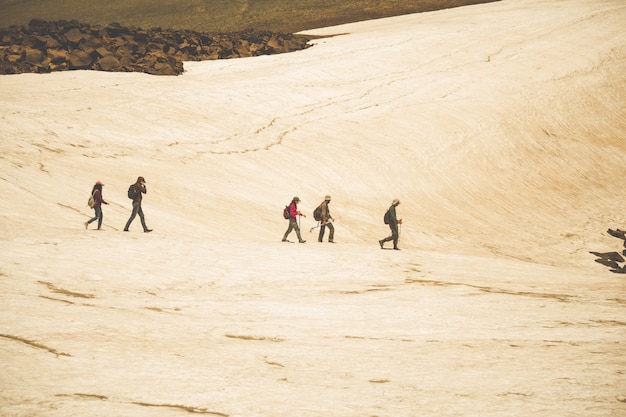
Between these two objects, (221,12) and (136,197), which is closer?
(136,197)

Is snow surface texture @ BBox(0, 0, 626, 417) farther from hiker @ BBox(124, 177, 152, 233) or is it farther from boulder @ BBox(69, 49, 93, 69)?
boulder @ BBox(69, 49, 93, 69)

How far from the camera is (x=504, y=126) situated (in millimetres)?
34188

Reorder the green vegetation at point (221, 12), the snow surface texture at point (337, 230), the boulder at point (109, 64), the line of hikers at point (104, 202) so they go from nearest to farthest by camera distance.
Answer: the snow surface texture at point (337, 230), the line of hikers at point (104, 202), the boulder at point (109, 64), the green vegetation at point (221, 12)

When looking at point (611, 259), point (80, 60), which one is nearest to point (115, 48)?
point (80, 60)

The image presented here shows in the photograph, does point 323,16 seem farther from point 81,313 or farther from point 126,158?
point 81,313

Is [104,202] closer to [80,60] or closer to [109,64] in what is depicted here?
[109,64]

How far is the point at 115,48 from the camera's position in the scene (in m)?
38.3

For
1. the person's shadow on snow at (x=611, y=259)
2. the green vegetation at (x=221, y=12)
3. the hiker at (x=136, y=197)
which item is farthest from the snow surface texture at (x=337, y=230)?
the green vegetation at (x=221, y=12)

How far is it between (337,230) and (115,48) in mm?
21805

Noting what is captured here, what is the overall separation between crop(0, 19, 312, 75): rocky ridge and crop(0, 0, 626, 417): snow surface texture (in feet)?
8.31

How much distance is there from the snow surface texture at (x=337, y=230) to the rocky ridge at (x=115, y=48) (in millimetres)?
2533

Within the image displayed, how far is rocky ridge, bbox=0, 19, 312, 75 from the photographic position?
36.1 meters

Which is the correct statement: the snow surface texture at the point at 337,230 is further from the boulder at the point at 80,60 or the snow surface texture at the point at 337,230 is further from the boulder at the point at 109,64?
the boulder at the point at 80,60

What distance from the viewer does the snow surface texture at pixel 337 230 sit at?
7.48 meters
